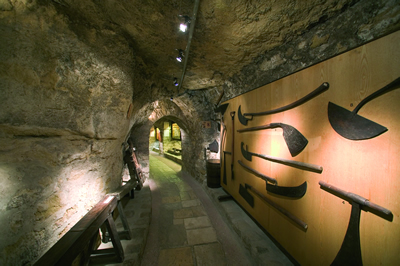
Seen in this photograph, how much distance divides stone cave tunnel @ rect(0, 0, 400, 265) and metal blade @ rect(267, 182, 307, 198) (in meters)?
0.02

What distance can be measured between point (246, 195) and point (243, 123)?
153 cm

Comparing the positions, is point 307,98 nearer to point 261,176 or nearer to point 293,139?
point 293,139

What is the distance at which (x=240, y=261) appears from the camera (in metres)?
2.31

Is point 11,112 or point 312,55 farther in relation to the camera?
point 312,55

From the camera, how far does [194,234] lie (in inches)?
116

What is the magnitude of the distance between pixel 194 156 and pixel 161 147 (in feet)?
25.4

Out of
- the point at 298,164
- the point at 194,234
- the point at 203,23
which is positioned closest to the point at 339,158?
the point at 298,164

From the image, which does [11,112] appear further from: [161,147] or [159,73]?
[161,147]

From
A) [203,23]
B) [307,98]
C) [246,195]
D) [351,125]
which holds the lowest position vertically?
[246,195]

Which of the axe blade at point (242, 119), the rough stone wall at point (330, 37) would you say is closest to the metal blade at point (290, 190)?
the axe blade at point (242, 119)

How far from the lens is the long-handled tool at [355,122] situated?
1.16 meters

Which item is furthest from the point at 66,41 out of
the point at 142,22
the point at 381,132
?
the point at 381,132

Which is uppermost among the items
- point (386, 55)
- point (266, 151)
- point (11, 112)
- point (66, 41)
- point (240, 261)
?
point (66, 41)

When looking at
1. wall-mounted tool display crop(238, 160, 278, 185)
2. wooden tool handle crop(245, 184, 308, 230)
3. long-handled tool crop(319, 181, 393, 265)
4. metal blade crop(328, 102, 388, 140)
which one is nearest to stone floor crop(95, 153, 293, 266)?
wooden tool handle crop(245, 184, 308, 230)
